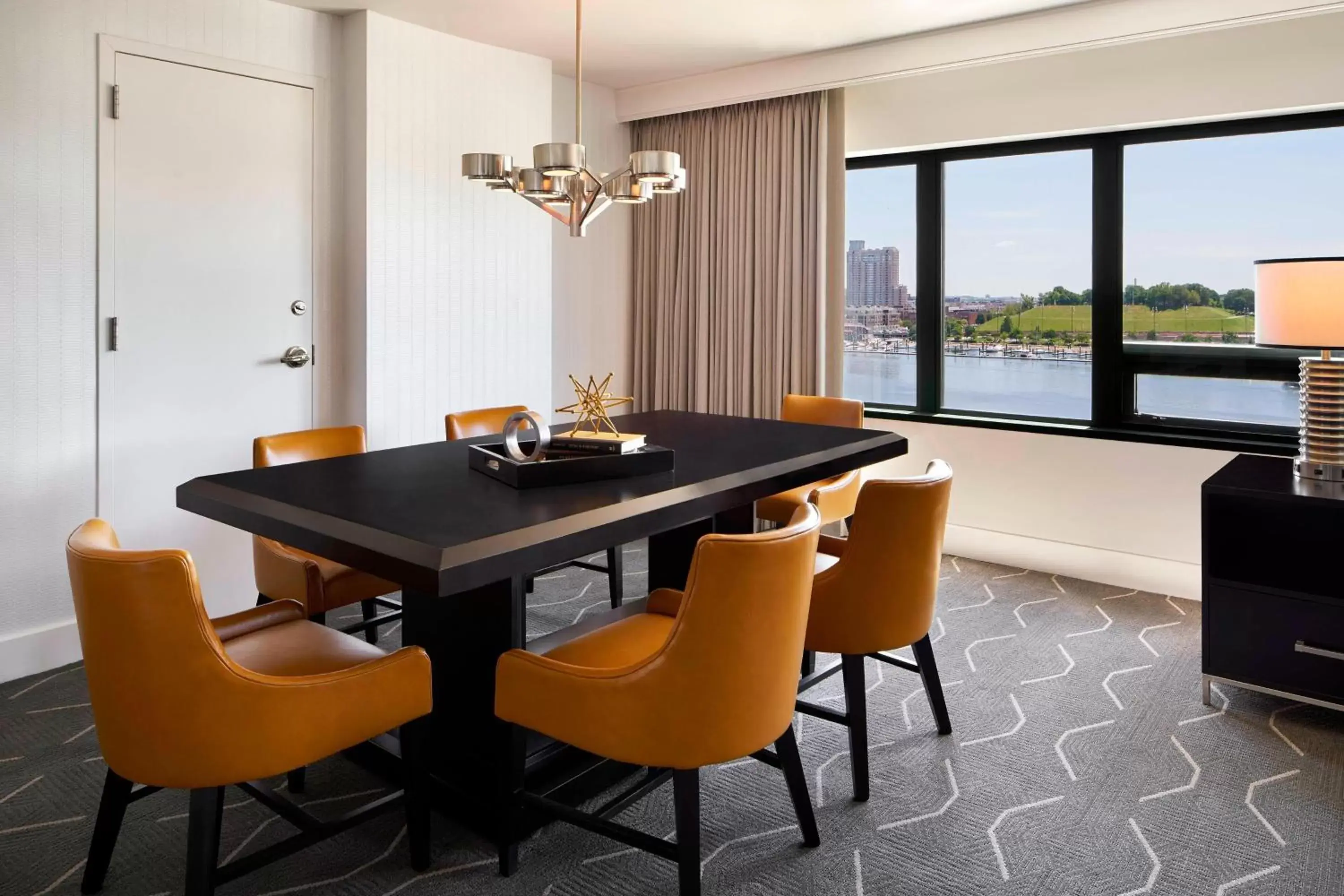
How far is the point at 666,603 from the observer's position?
2316 mm

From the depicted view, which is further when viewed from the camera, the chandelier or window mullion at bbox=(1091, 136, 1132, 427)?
window mullion at bbox=(1091, 136, 1132, 427)

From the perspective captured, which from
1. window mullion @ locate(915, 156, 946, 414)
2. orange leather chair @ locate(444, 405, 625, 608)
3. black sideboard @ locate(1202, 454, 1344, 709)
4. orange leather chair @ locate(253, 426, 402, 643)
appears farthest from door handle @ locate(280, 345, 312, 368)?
black sideboard @ locate(1202, 454, 1344, 709)

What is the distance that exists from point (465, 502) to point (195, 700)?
0.67m

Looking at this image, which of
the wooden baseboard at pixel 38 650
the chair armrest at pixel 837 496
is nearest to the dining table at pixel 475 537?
the chair armrest at pixel 837 496

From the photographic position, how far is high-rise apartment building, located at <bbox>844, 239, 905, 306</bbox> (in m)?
4.97

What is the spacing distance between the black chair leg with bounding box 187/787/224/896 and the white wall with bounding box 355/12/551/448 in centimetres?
246

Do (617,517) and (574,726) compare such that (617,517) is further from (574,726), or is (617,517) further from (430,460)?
(430,460)

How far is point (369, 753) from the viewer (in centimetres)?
243

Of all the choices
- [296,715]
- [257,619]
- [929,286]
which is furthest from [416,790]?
[929,286]

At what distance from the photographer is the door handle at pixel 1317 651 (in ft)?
8.79

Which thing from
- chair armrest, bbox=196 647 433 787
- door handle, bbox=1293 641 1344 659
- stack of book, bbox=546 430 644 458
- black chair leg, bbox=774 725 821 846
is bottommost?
black chair leg, bbox=774 725 821 846

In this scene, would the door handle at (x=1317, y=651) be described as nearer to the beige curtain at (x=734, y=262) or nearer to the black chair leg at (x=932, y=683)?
the black chair leg at (x=932, y=683)

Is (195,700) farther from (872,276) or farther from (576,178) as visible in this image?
(872,276)

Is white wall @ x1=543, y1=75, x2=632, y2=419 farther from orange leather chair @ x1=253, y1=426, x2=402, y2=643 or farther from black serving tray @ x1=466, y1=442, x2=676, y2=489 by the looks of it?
black serving tray @ x1=466, y1=442, x2=676, y2=489
